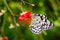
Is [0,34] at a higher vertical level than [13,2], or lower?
lower

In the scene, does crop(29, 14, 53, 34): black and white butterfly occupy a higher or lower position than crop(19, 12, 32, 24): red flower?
lower

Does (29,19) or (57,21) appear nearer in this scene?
(29,19)

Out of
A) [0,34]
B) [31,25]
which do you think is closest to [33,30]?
[31,25]

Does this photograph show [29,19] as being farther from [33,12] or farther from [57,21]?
[57,21]

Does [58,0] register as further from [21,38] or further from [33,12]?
[21,38]

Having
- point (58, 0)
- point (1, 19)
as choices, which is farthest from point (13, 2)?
point (58, 0)

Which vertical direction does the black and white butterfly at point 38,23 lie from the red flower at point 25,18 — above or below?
below

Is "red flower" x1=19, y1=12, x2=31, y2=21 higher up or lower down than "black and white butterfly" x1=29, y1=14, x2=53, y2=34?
higher up

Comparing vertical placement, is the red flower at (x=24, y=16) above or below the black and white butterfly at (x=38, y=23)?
above
